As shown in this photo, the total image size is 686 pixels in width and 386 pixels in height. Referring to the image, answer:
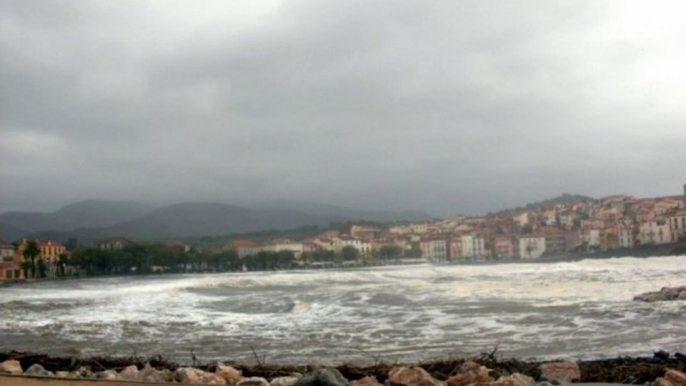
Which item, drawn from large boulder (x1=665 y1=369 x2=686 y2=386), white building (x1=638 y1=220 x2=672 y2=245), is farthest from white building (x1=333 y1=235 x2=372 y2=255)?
large boulder (x1=665 y1=369 x2=686 y2=386)

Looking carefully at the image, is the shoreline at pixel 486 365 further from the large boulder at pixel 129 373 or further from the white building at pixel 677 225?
the white building at pixel 677 225

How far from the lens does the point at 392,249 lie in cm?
10125

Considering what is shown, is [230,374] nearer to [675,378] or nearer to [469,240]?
[675,378]

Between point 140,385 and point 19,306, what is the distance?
26.1 metres

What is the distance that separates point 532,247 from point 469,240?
1293 cm

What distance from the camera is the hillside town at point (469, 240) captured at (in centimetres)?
7488

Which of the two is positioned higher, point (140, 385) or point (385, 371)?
point (140, 385)

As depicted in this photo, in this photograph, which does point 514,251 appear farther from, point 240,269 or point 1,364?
point 1,364

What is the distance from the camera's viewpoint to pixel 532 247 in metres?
90.7

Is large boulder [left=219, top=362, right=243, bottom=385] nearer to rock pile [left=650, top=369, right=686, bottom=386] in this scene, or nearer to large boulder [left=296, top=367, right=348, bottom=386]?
large boulder [left=296, top=367, right=348, bottom=386]

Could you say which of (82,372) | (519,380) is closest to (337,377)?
(519,380)

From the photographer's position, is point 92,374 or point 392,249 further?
point 392,249

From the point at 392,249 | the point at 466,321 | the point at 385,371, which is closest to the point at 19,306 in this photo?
the point at 466,321

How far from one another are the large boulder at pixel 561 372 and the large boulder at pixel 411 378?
119 centimetres
